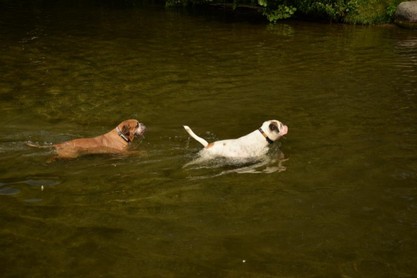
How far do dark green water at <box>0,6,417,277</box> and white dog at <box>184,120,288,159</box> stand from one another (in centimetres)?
29

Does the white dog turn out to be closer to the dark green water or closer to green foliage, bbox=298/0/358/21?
the dark green water

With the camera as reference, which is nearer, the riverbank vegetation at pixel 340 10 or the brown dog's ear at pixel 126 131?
the brown dog's ear at pixel 126 131

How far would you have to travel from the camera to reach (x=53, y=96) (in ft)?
36.2

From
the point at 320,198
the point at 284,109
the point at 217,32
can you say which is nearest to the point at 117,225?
the point at 320,198

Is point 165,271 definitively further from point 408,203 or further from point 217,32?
point 217,32

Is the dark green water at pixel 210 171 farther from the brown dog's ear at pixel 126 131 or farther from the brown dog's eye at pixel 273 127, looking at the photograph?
the brown dog's eye at pixel 273 127

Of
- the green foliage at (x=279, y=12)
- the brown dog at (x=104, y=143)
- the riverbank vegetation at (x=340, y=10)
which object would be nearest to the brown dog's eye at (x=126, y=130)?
the brown dog at (x=104, y=143)

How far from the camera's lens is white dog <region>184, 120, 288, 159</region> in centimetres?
711

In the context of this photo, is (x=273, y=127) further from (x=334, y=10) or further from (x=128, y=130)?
(x=334, y=10)

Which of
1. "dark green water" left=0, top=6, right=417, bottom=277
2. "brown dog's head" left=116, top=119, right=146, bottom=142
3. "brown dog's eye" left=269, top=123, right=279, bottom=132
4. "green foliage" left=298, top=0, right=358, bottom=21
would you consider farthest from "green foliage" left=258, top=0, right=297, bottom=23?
"brown dog's eye" left=269, top=123, right=279, bottom=132

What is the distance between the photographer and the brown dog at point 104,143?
7.39 metres

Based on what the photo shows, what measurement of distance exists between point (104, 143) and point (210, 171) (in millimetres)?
1904

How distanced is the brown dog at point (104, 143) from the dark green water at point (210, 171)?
17 centimetres

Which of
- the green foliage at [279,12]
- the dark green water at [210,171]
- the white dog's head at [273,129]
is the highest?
the green foliage at [279,12]
